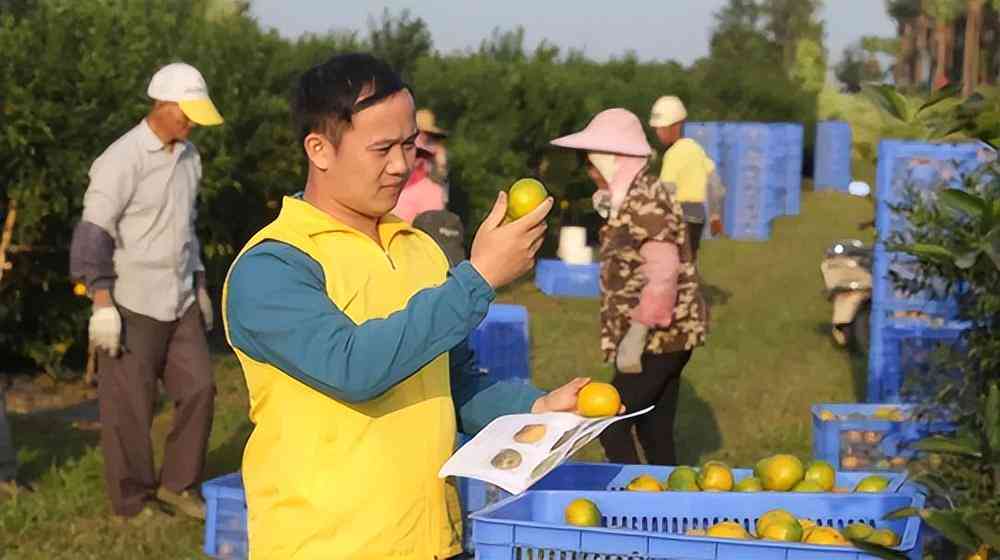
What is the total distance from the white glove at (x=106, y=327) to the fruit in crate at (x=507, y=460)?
410 centimetres

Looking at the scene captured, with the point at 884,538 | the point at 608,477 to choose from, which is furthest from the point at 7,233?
the point at 884,538

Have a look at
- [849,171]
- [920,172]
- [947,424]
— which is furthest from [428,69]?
[849,171]

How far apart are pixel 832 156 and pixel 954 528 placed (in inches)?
1343

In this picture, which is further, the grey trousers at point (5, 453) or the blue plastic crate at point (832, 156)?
the blue plastic crate at point (832, 156)

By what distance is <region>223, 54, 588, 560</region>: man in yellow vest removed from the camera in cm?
262

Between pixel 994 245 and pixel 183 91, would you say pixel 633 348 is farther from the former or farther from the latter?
pixel 994 245

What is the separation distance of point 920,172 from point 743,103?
982 inches

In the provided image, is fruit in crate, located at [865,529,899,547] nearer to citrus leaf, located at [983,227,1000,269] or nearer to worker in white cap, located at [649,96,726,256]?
citrus leaf, located at [983,227,1000,269]

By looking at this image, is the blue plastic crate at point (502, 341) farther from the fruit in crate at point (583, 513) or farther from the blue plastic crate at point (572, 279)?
the blue plastic crate at point (572, 279)

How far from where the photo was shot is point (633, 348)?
6.27 meters

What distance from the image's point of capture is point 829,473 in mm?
3635

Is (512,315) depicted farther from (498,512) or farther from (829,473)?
(498,512)

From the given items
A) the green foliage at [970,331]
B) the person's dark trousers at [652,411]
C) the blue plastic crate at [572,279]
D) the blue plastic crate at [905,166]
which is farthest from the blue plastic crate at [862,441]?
the blue plastic crate at [572,279]

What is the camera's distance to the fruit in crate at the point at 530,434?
284cm
